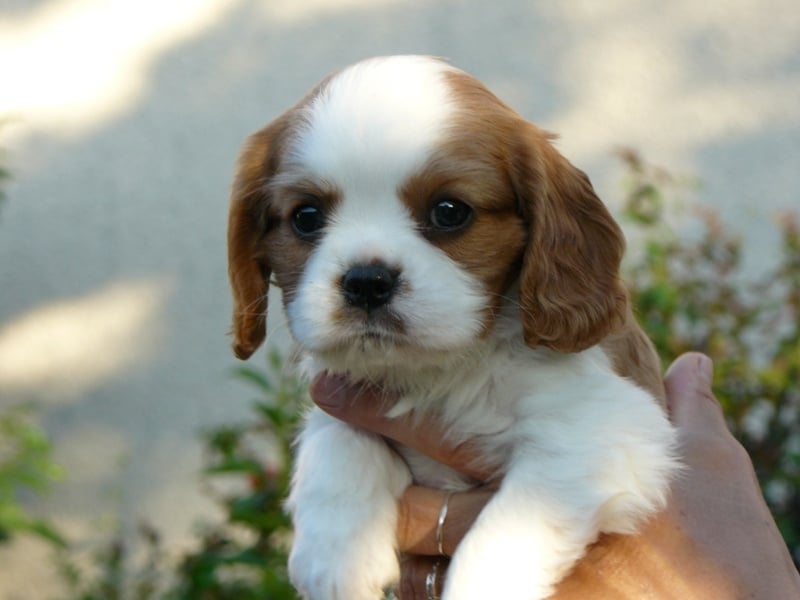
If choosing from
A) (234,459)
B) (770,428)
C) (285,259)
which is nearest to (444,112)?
(285,259)

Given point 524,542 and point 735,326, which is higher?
point 524,542

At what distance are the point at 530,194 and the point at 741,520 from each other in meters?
0.95

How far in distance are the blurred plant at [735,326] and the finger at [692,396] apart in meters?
0.95

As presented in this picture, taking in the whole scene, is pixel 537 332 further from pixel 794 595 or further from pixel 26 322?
pixel 26 322

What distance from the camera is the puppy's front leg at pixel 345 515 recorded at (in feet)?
7.34

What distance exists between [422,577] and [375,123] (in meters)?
1.10

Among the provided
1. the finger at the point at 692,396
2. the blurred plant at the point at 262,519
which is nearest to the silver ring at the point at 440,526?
the finger at the point at 692,396

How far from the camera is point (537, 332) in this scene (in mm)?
2236

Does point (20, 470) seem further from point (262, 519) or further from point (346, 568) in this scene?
point (346, 568)

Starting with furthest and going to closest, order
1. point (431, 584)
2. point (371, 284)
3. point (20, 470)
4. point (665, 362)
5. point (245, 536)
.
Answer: point (245, 536) < point (665, 362) < point (20, 470) < point (431, 584) < point (371, 284)

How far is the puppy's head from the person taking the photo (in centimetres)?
209

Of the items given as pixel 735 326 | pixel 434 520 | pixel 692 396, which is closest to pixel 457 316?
pixel 434 520

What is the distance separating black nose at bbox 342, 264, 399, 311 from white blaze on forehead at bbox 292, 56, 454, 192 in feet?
0.68

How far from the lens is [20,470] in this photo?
368 cm
